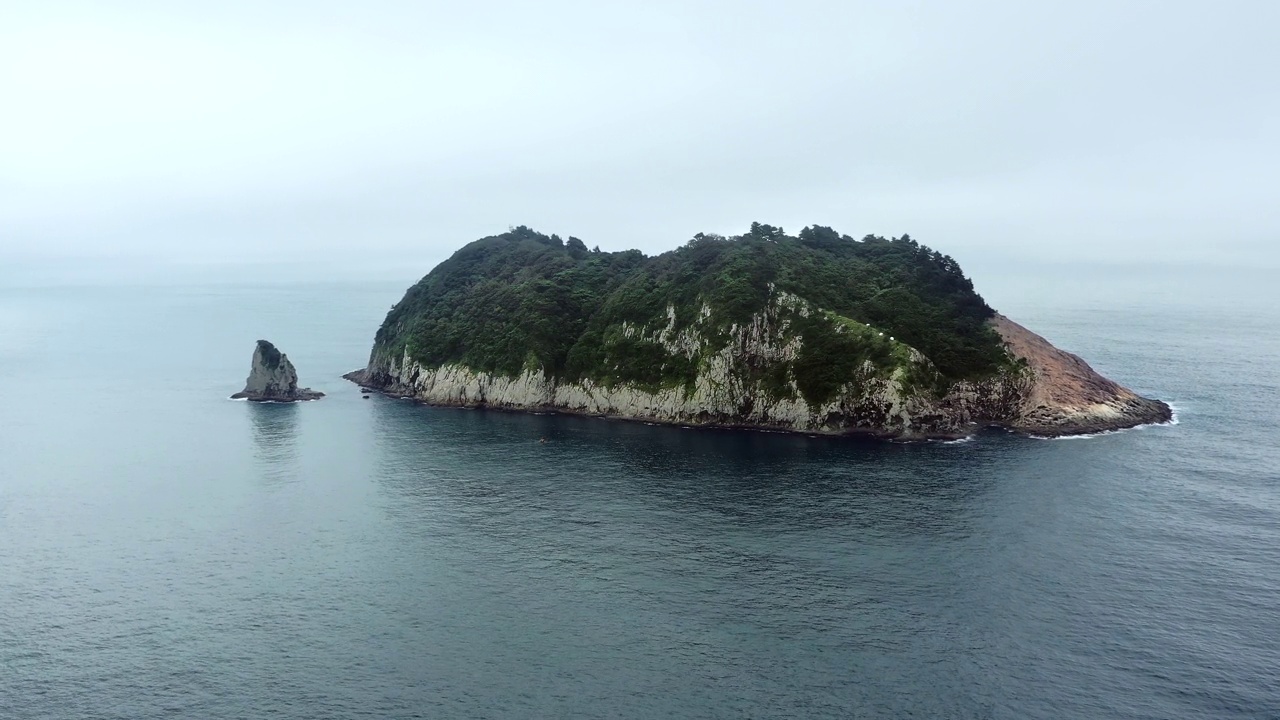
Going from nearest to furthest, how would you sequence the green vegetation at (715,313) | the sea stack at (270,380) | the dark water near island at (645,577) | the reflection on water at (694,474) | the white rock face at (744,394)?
the dark water near island at (645,577), the reflection on water at (694,474), the white rock face at (744,394), the green vegetation at (715,313), the sea stack at (270,380)

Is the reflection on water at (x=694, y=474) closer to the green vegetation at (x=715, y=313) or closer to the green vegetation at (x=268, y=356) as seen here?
the green vegetation at (x=715, y=313)

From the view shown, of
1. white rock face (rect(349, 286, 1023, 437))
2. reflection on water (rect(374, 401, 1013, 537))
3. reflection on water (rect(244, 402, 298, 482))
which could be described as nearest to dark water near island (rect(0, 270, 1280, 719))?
reflection on water (rect(374, 401, 1013, 537))

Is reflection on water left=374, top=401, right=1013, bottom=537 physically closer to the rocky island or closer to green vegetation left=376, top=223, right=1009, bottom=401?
the rocky island

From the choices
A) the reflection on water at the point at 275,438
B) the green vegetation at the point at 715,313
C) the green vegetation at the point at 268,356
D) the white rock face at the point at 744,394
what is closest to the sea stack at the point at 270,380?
the green vegetation at the point at 268,356

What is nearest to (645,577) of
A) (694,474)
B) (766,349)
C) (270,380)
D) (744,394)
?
(694,474)

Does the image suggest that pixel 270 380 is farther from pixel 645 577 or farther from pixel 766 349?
pixel 645 577
